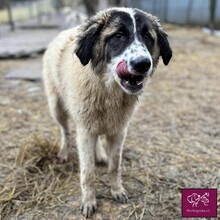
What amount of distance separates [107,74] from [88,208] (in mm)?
1090

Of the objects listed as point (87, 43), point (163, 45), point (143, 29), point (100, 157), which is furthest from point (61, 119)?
point (143, 29)

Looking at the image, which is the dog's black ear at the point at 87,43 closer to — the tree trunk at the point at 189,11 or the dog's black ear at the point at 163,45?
the dog's black ear at the point at 163,45

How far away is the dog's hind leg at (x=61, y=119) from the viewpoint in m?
3.46

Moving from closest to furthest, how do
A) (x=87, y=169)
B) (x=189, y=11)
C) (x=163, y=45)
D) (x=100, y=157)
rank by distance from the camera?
(x=163, y=45), (x=87, y=169), (x=100, y=157), (x=189, y=11)

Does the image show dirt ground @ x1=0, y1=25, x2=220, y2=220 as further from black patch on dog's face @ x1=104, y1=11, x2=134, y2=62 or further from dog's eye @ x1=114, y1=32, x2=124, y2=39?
dog's eye @ x1=114, y1=32, x2=124, y2=39

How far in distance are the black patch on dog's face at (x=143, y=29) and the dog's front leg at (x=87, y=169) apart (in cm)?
85

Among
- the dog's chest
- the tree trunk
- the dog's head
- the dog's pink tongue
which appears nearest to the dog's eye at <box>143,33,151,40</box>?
the dog's head

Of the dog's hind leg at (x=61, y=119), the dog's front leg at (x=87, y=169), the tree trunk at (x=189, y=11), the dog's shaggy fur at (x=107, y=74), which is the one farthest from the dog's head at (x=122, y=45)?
the tree trunk at (x=189, y=11)


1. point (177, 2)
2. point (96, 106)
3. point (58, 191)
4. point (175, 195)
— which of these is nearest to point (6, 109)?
point (58, 191)

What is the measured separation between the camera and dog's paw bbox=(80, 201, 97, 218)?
2785 mm

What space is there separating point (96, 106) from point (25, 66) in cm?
453

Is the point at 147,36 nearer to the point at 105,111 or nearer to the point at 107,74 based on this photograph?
the point at 107,74

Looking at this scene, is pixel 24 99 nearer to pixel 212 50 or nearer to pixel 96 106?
pixel 96 106

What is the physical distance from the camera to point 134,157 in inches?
142
